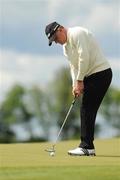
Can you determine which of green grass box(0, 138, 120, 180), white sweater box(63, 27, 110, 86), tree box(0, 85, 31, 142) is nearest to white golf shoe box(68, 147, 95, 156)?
green grass box(0, 138, 120, 180)

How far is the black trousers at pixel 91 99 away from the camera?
998cm

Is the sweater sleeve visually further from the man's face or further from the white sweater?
the man's face

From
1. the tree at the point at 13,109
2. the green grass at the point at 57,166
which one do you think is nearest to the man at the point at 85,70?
the green grass at the point at 57,166

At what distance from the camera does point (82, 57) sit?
9.68m

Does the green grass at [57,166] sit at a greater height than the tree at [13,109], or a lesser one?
greater

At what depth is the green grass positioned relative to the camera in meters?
7.68

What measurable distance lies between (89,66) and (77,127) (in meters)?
41.7

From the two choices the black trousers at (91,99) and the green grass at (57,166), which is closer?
the green grass at (57,166)

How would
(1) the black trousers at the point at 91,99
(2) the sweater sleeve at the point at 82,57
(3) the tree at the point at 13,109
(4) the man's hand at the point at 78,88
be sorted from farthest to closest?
(3) the tree at the point at 13,109
(1) the black trousers at the point at 91,99
(4) the man's hand at the point at 78,88
(2) the sweater sleeve at the point at 82,57

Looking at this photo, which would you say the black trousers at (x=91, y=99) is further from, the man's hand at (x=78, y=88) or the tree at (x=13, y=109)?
the tree at (x=13, y=109)

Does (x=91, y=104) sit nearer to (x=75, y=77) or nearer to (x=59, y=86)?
(x=75, y=77)

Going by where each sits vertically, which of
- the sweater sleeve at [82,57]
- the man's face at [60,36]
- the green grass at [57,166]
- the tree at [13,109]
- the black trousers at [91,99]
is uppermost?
the man's face at [60,36]

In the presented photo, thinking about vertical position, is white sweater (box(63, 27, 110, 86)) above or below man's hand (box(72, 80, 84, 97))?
above

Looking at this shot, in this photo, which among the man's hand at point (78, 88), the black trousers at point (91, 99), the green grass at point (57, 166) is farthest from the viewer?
the black trousers at point (91, 99)
